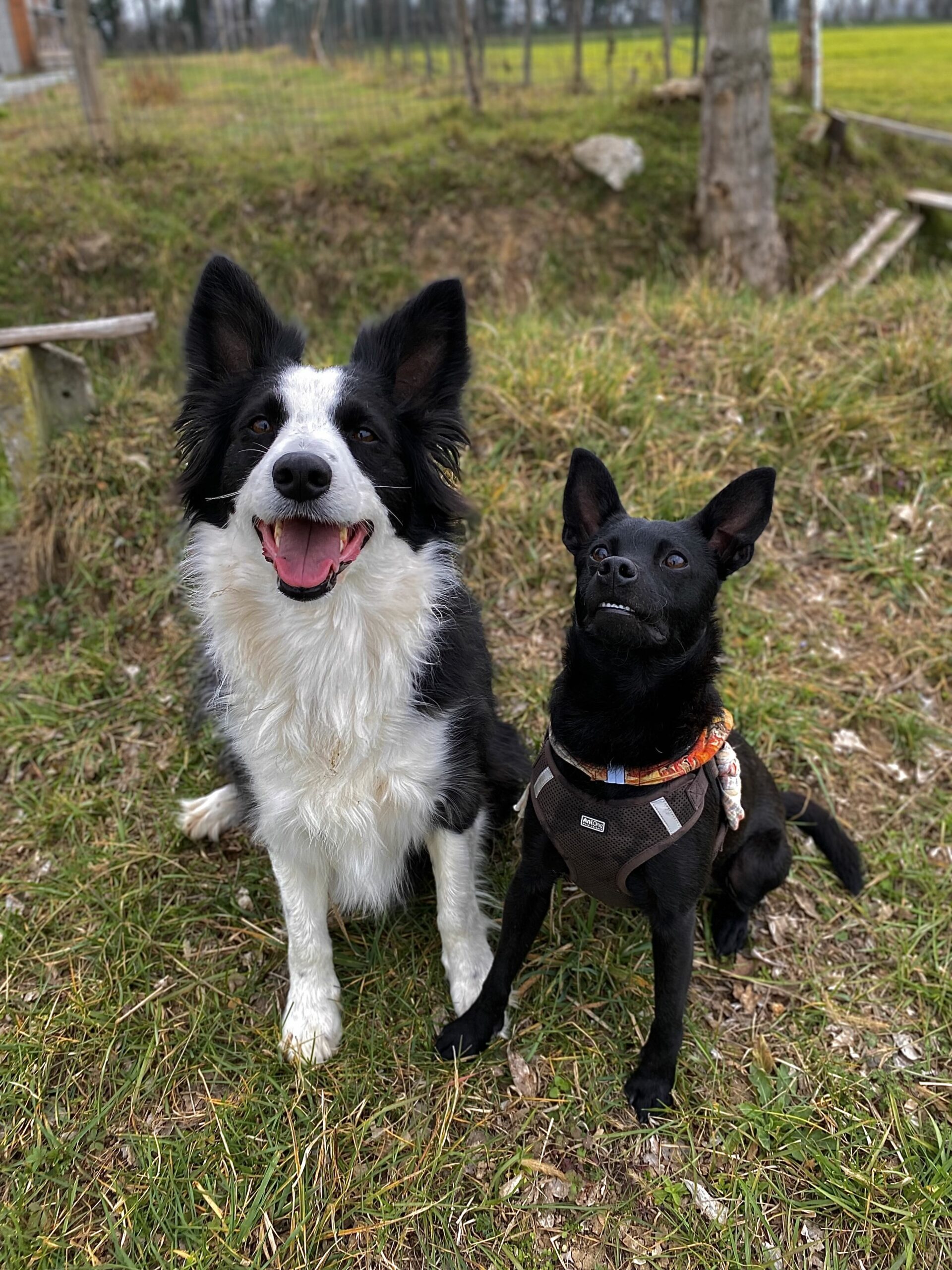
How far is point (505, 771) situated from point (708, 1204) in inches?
49.3

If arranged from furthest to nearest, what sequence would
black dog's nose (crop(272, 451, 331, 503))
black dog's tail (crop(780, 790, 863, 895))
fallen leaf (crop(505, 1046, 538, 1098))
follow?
black dog's tail (crop(780, 790, 863, 895)) < fallen leaf (crop(505, 1046, 538, 1098)) < black dog's nose (crop(272, 451, 331, 503))

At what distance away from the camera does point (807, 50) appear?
32.6 feet

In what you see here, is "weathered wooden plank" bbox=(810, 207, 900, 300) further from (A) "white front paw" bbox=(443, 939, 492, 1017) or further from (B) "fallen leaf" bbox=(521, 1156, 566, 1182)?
(B) "fallen leaf" bbox=(521, 1156, 566, 1182)

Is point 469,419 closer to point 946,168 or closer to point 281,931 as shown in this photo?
point 281,931

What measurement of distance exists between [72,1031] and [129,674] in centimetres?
162

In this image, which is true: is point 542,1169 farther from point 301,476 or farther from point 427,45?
point 427,45

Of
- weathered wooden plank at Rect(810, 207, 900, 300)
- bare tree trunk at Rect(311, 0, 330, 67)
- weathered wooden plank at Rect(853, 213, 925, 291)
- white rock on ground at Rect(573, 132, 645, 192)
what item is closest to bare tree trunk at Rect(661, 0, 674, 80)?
white rock on ground at Rect(573, 132, 645, 192)

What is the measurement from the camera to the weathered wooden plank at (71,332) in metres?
4.00

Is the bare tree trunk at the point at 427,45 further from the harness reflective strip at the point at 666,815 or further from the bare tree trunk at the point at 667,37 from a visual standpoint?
the harness reflective strip at the point at 666,815

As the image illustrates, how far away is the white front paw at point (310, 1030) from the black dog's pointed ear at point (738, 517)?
1676 mm

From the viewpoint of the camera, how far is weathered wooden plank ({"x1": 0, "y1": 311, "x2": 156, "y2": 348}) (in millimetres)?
4000

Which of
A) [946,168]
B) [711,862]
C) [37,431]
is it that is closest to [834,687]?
[711,862]

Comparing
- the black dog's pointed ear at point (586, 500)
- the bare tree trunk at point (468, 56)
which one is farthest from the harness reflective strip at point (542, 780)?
the bare tree trunk at point (468, 56)

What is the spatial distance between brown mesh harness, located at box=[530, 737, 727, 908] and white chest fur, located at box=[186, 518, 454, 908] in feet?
1.12
